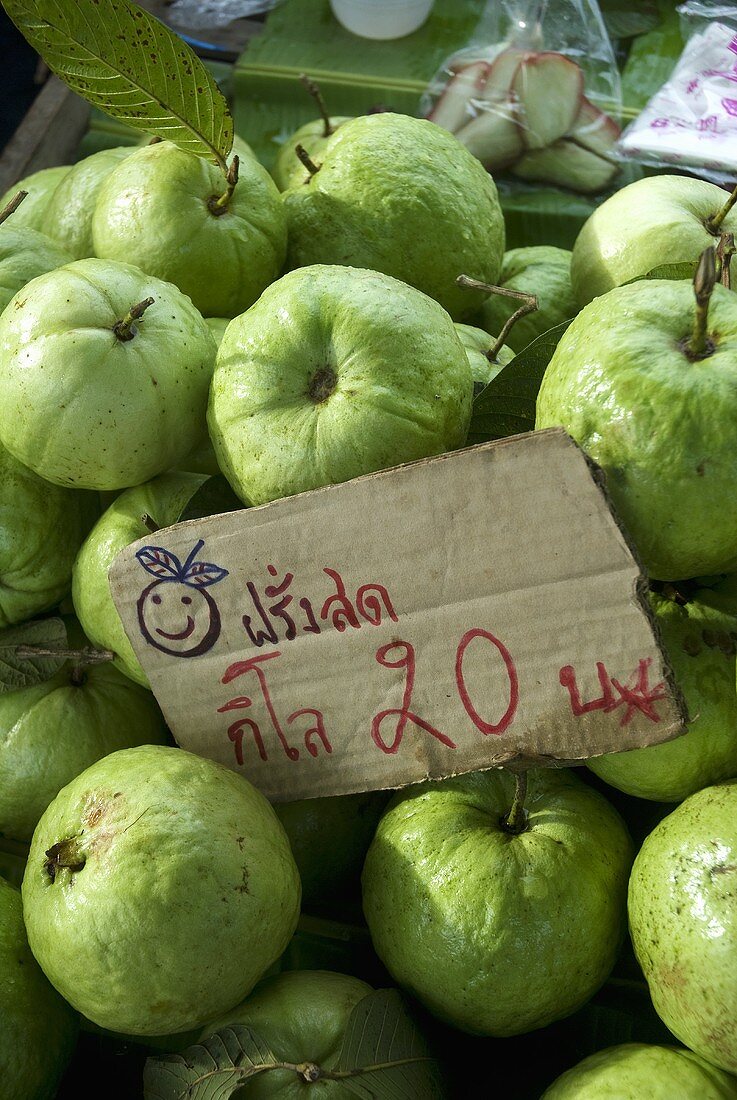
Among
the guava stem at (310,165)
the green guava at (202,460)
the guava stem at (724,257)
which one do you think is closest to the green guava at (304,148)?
the guava stem at (310,165)

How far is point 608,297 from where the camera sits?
1.33 metres

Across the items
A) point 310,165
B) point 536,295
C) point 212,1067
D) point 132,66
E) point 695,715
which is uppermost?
point 132,66

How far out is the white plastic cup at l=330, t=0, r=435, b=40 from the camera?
12.0ft

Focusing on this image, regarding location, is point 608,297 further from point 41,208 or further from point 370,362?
point 41,208

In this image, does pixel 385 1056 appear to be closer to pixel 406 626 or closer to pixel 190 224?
pixel 406 626

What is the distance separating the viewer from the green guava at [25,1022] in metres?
1.39

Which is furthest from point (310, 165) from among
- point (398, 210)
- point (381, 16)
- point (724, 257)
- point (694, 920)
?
point (381, 16)

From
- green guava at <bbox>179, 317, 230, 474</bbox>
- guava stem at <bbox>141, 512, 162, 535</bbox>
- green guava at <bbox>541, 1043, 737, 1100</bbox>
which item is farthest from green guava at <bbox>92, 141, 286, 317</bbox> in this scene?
green guava at <bbox>541, 1043, 737, 1100</bbox>

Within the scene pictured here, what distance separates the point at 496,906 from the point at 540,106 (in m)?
2.68

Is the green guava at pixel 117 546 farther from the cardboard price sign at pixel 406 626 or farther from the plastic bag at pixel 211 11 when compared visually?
the plastic bag at pixel 211 11

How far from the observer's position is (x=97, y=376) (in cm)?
145

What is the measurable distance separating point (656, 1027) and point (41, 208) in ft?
6.69

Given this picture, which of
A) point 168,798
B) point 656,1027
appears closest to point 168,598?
point 168,798

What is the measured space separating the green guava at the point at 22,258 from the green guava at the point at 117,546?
0.43 m
